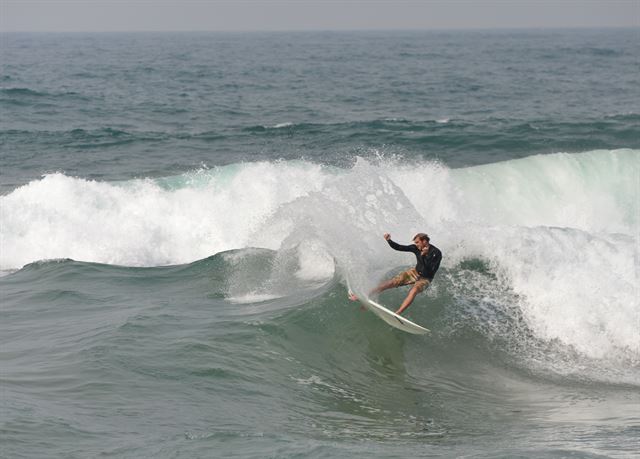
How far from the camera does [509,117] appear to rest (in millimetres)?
33500

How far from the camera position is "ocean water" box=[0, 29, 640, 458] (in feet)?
29.3

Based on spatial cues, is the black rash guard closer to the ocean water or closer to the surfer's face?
the surfer's face

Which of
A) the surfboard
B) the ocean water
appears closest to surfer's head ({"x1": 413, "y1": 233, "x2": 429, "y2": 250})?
the surfboard

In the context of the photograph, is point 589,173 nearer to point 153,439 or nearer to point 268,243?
point 268,243

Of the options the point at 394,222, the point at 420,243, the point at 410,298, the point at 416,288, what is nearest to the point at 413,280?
the point at 416,288

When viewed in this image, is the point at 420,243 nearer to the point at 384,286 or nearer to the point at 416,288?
the point at 416,288

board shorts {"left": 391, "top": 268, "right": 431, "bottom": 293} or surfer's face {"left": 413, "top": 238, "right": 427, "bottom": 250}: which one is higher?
surfer's face {"left": 413, "top": 238, "right": 427, "bottom": 250}

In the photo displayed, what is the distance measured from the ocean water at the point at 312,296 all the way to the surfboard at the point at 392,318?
315mm

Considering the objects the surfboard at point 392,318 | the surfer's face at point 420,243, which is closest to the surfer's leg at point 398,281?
the surfboard at point 392,318

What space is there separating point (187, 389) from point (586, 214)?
15550mm

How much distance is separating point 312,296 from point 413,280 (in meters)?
1.97

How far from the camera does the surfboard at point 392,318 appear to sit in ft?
37.8

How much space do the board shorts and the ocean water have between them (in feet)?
2.50

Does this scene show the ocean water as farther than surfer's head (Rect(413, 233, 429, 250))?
No
